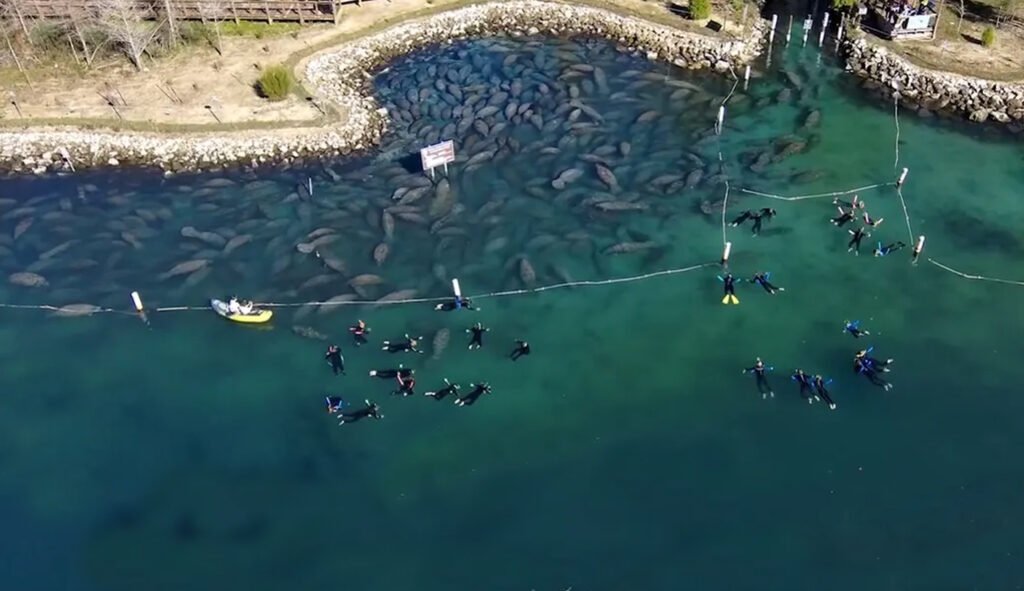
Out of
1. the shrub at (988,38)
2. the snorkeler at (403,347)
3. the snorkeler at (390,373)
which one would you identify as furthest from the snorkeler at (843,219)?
the snorkeler at (390,373)

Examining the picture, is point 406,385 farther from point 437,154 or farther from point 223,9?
point 223,9

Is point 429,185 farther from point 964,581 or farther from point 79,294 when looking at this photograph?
point 964,581

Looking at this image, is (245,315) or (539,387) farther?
(245,315)

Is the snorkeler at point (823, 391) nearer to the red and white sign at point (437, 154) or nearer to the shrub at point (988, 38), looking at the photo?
the red and white sign at point (437, 154)

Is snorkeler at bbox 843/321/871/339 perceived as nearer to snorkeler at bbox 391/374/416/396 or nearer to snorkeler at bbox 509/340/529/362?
snorkeler at bbox 509/340/529/362

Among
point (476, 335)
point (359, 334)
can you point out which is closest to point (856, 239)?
point (476, 335)

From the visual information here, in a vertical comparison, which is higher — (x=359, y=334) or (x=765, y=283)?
(x=359, y=334)

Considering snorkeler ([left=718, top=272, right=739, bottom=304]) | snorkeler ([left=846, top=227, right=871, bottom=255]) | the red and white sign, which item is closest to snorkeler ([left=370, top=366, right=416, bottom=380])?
the red and white sign
